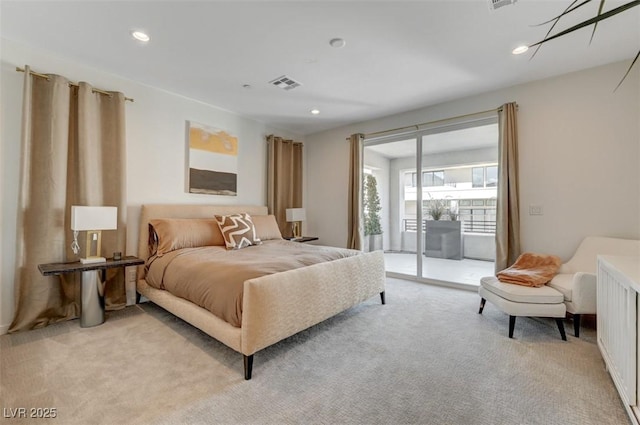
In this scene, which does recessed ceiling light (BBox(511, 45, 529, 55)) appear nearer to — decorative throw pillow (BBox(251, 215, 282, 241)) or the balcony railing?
the balcony railing

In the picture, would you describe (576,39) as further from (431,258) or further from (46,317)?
(46,317)

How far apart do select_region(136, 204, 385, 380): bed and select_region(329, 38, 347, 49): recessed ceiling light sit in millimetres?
2033

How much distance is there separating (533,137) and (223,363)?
406cm

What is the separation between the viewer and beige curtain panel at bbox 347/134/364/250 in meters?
4.85

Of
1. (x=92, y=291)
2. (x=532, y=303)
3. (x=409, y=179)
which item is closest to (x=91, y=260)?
(x=92, y=291)

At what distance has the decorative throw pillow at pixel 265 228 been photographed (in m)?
4.04

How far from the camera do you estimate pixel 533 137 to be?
11.2ft

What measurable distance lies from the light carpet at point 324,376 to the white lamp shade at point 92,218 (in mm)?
961

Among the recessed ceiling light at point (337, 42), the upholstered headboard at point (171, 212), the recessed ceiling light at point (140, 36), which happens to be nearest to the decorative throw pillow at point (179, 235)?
the upholstered headboard at point (171, 212)

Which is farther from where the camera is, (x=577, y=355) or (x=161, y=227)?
(x=161, y=227)

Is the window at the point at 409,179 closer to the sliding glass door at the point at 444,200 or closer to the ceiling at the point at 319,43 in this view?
the sliding glass door at the point at 444,200

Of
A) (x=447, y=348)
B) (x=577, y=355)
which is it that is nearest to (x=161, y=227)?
(x=447, y=348)

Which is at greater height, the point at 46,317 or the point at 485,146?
the point at 485,146

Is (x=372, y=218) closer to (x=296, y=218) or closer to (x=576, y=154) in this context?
(x=296, y=218)
